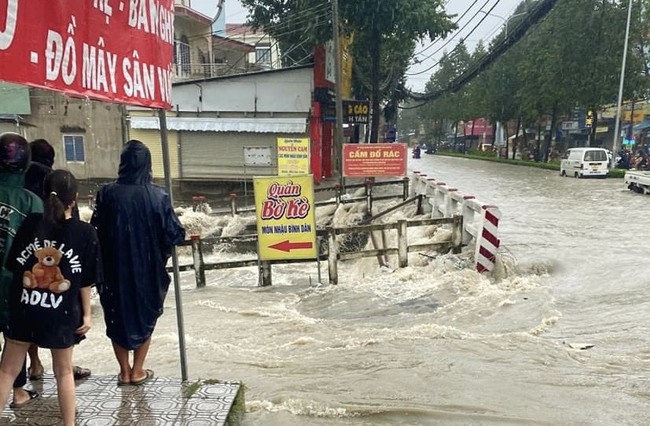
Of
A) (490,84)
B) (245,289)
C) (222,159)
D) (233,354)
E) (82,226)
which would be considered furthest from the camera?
(490,84)

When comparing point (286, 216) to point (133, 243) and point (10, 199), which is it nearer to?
point (133, 243)

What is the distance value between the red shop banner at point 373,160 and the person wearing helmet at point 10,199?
1271 cm

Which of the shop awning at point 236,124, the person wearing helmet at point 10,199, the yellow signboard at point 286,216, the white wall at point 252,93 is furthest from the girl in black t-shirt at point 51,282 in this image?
the white wall at point 252,93

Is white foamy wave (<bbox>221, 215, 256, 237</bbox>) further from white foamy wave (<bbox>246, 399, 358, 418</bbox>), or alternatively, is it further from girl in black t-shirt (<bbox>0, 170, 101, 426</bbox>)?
girl in black t-shirt (<bbox>0, 170, 101, 426</bbox>)

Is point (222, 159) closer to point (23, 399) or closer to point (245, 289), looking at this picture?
point (245, 289)

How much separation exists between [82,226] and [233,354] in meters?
3.40

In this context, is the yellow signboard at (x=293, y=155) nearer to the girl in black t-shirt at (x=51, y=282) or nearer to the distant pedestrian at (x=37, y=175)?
the distant pedestrian at (x=37, y=175)

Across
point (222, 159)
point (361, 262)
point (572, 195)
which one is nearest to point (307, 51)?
point (222, 159)

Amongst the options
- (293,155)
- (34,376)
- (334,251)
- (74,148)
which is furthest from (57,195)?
(74,148)

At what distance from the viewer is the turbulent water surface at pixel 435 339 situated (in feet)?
14.8

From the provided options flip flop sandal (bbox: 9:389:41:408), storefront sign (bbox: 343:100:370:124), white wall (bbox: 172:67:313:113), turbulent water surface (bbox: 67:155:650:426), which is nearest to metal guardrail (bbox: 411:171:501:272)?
turbulent water surface (bbox: 67:155:650:426)

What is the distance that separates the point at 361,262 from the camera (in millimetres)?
11281

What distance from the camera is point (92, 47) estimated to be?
116 inches

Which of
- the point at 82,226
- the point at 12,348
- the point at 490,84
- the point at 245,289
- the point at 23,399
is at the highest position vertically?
the point at 490,84
